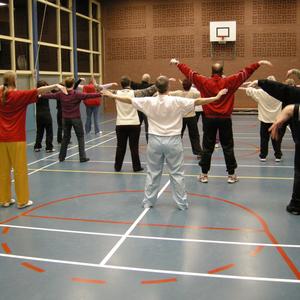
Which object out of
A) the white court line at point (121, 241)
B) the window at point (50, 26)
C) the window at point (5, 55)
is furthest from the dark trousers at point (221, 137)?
the window at point (50, 26)

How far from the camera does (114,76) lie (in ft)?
67.5

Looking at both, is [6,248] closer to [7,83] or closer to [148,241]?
[148,241]

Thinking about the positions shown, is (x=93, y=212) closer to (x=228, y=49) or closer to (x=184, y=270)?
(x=184, y=270)

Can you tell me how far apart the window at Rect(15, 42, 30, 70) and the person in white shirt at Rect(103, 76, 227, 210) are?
9.18m

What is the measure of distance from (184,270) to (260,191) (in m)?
3.03

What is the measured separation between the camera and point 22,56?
1392 cm

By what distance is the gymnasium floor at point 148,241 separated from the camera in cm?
349

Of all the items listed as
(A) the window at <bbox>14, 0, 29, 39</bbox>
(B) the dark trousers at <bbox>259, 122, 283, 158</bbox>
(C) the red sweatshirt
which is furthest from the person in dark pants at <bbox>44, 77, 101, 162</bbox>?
(A) the window at <bbox>14, 0, 29, 39</bbox>

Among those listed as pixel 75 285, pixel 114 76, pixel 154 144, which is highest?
pixel 114 76

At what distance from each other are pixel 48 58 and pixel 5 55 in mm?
2955

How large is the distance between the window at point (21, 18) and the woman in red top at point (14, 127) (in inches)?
367

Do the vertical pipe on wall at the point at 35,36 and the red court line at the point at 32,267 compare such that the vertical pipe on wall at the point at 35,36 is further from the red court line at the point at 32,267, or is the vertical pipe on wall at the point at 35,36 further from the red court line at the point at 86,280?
the red court line at the point at 86,280

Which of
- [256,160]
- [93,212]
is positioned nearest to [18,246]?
[93,212]

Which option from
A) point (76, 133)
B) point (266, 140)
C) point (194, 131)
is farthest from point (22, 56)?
point (266, 140)
